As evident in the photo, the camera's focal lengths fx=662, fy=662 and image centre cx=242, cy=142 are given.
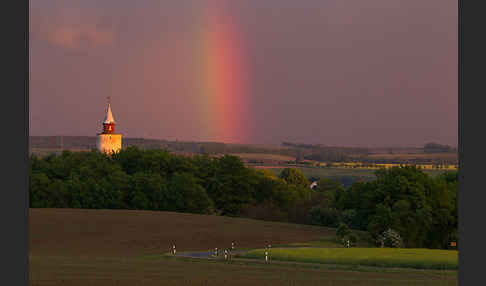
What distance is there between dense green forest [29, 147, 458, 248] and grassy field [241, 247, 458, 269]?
23.0m

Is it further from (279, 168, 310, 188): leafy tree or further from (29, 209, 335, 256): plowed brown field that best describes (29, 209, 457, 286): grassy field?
(279, 168, 310, 188): leafy tree

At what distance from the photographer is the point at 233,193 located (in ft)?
384

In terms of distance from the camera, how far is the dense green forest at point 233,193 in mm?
76562

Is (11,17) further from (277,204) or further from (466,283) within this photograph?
(277,204)

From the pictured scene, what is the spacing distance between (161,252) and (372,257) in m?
18.7

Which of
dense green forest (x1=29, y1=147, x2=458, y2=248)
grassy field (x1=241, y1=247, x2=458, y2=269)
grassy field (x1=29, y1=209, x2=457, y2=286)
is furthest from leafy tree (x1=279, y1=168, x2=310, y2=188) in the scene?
grassy field (x1=241, y1=247, x2=458, y2=269)

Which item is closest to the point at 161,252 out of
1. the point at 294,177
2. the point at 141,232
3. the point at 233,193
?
the point at 141,232

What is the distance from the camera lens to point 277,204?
11906 cm

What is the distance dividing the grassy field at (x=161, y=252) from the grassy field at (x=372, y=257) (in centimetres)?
320

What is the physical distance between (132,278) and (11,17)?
16.3 meters

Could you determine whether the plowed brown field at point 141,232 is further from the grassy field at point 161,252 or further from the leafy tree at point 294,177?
the leafy tree at point 294,177

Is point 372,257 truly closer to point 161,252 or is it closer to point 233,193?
point 161,252

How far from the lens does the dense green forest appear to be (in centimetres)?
7656

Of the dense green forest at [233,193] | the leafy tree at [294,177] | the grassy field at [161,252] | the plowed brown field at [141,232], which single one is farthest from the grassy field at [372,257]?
the leafy tree at [294,177]
